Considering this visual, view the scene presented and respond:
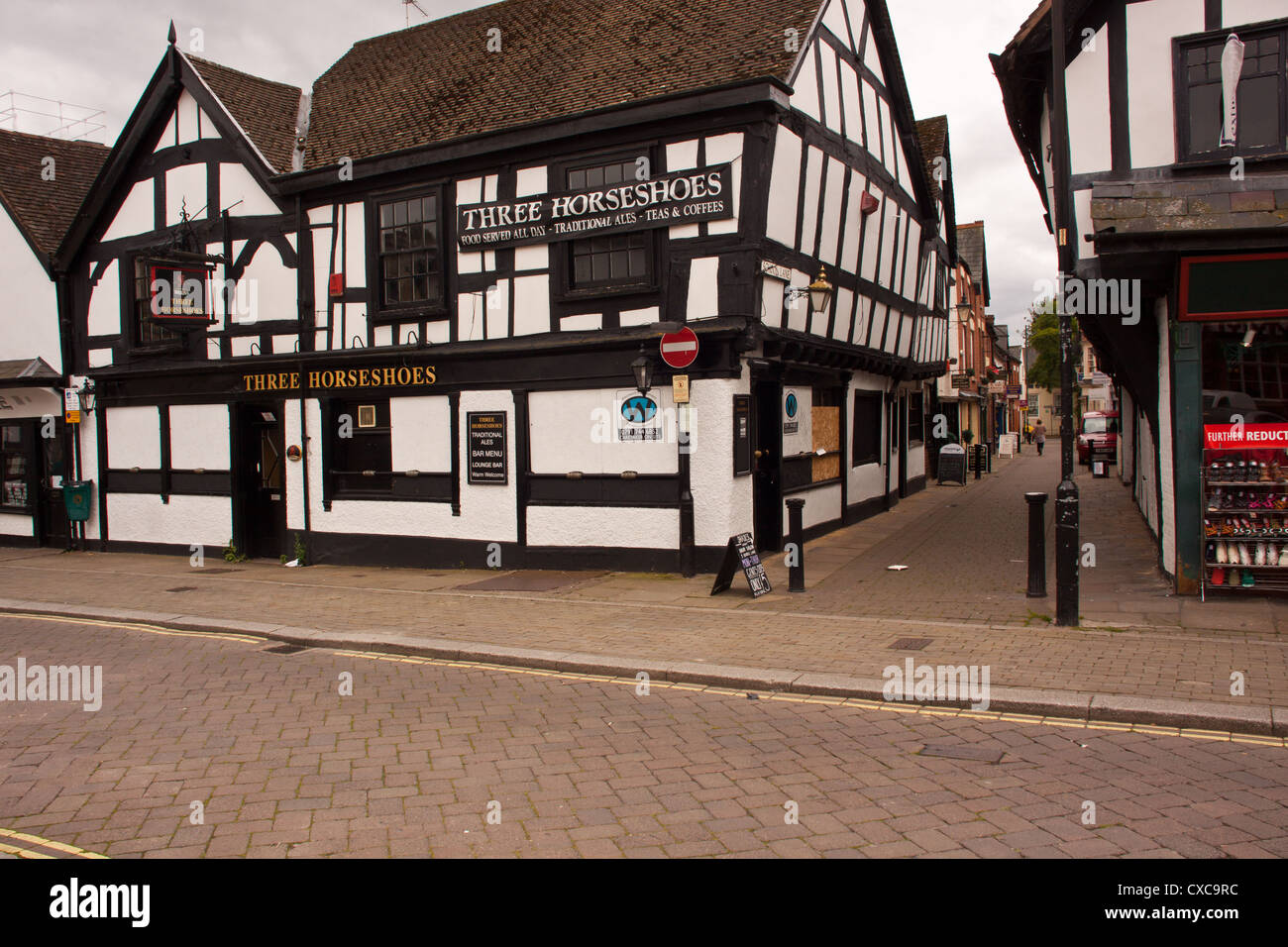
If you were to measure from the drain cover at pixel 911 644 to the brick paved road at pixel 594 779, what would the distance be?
5.57ft

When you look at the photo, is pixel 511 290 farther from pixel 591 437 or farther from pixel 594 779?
pixel 594 779

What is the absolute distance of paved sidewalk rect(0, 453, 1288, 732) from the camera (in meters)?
7.13

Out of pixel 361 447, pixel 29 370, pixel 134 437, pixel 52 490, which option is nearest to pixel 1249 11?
pixel 361 447

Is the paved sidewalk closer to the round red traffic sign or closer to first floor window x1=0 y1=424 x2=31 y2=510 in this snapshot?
the round red traffic sign

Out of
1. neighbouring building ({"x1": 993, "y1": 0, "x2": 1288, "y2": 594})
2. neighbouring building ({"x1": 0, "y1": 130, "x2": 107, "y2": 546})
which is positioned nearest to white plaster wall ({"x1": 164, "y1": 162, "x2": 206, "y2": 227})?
neighbouring building ({"x1": 0, "y1": 130, "x2": 107, "y2": 546})

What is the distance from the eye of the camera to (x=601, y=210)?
12.8 metres

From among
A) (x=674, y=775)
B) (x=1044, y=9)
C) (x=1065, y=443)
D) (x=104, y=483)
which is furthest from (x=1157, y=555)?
(x=104, y=483)

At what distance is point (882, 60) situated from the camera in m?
17.6

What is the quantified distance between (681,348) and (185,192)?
11159 mm

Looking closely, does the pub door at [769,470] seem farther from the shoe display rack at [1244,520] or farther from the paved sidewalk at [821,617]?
the shoe display rack at [1244,520]

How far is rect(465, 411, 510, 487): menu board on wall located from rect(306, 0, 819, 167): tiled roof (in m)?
4.21

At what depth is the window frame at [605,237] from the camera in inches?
492

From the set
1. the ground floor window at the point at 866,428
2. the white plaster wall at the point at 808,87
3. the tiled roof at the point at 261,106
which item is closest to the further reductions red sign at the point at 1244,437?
the white plaster wall at the point at 808,87
